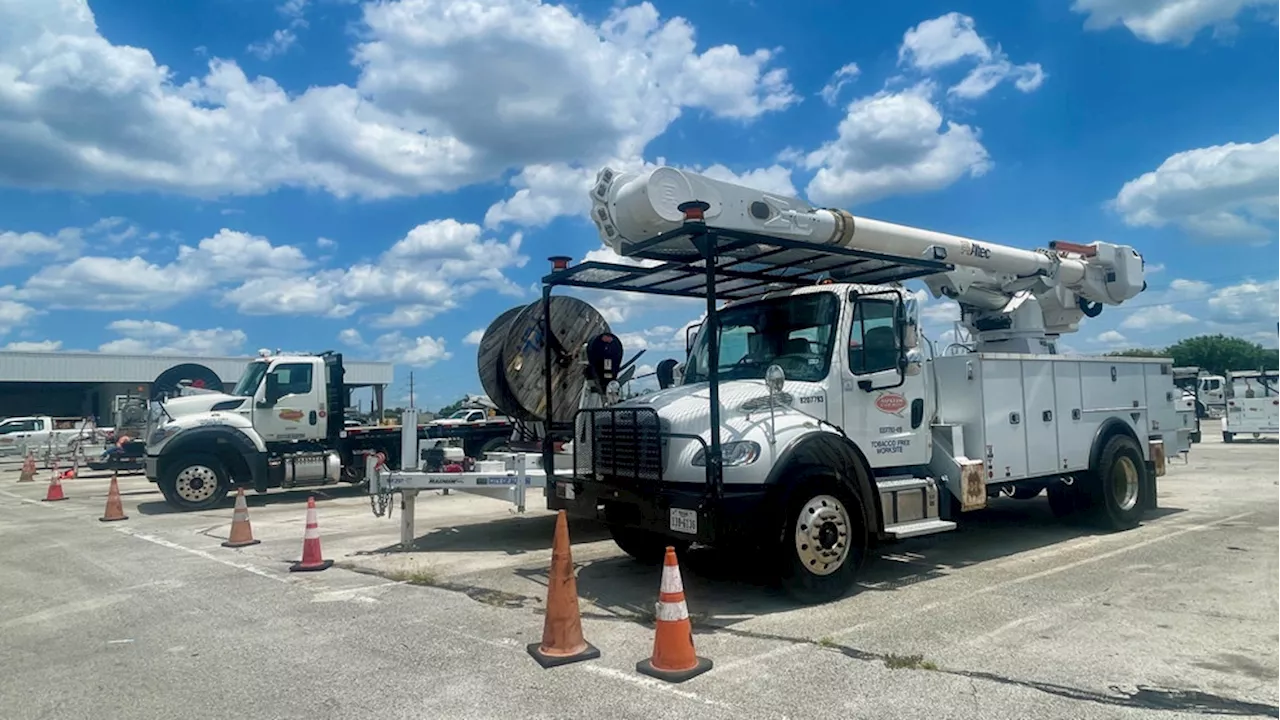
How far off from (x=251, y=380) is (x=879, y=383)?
39.1ft

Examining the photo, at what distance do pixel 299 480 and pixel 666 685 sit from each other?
11885 millimetres

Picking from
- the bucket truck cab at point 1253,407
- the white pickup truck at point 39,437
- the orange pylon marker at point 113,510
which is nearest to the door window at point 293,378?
the orange pylon marker at point 113,510

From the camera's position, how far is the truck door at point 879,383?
7426mm

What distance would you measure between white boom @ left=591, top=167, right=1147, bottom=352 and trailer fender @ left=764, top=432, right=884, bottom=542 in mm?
1617

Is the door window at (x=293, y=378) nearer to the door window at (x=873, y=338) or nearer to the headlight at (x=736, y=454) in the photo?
the headlight at (x=736, y=454)

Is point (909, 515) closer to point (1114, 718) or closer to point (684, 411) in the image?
point (684, 411)

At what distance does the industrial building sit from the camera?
47188mm

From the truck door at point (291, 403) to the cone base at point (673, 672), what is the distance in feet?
39.2

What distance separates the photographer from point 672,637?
488cm

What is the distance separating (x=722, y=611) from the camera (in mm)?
6402

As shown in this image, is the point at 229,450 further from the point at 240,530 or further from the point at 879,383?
the point at 879,383

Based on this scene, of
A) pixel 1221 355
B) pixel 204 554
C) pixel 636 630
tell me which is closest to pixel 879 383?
pixel 636 630

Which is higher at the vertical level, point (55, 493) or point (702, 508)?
point (702, 508)

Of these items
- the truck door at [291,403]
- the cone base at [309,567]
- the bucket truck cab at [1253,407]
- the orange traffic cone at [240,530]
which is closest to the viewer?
the cone base at [309,567]
